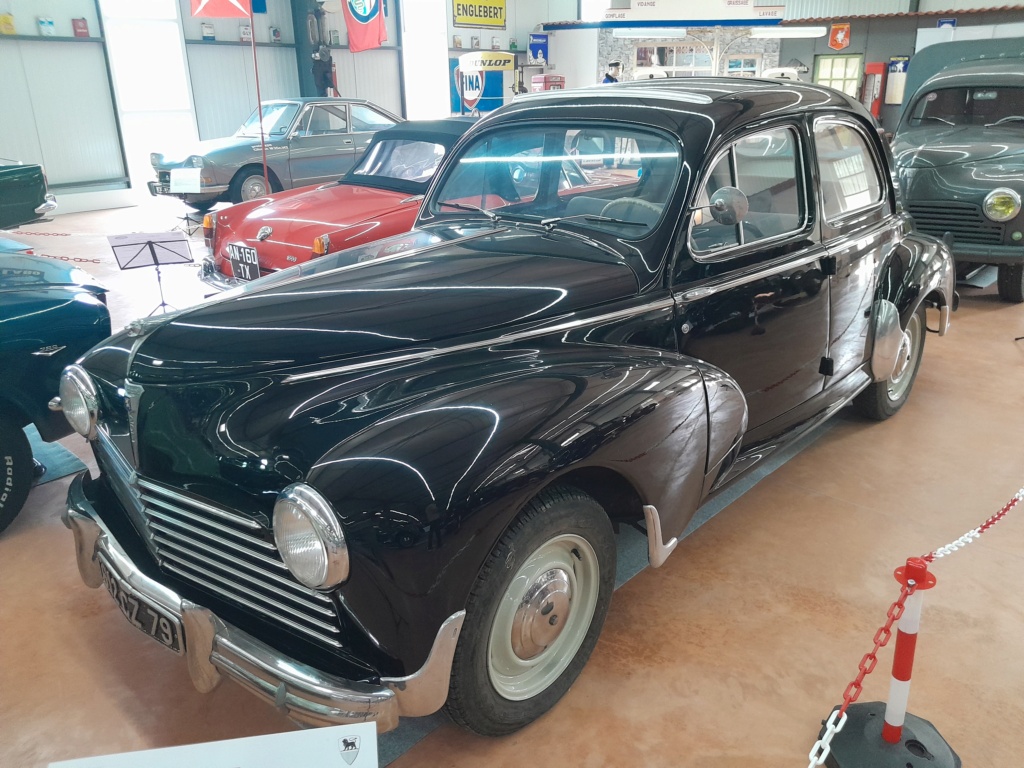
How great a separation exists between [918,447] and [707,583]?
5.96 ft

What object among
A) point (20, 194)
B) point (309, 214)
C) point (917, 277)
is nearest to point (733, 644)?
point (917, 277)

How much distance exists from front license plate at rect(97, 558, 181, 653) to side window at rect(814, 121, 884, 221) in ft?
9.50

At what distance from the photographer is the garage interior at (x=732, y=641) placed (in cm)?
227

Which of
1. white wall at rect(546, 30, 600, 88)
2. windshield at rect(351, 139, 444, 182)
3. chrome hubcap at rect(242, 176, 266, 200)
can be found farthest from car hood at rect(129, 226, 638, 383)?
white wall at rect(546, 30, 600, 88)

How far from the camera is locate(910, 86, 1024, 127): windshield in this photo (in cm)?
675

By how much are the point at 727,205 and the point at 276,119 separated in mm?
9175

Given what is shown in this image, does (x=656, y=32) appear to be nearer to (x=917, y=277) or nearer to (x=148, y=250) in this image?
(x=917, y=277)

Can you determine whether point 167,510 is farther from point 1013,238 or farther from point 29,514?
point 1013,238

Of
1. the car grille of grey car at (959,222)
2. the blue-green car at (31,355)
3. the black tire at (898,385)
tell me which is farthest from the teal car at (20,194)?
the car grille of grey car at (959,222)

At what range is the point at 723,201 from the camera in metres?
2.63

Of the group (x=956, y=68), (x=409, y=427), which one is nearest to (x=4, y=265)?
(x=409, y=427)

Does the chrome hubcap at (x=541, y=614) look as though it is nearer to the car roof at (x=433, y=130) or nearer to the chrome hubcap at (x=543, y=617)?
the chrome hubcap at (x=543, y=617)

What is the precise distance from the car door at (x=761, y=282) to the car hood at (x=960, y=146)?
13.6 feet

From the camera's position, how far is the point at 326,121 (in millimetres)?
10492
